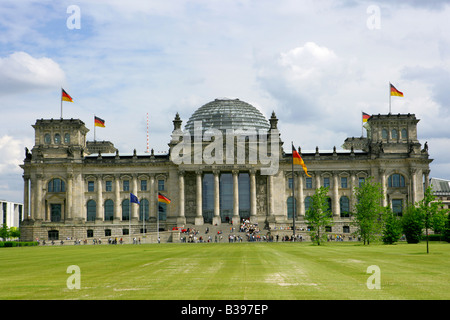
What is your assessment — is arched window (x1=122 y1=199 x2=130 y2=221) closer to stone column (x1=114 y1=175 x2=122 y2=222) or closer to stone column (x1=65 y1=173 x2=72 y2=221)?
stone column (x1=114 y1=175 x2=122 y2=222)

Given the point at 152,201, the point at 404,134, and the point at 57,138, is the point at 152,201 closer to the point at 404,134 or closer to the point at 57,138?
the point at 57,138

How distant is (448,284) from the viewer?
916 inches

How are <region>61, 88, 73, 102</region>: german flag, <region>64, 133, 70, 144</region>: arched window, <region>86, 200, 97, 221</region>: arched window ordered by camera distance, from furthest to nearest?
<region>64, 133, 70, 144</region>: arched window, <region>86, 200, 97, 221</region>: arched window, <region>61, 88, 73, 102</region>: german flag

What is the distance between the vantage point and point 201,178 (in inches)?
4835

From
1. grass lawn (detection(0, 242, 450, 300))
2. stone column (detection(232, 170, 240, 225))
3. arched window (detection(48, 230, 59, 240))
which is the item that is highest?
stone column (detection(232, 170, 240, 225))

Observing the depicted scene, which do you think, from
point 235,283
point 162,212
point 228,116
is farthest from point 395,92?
point 235,283

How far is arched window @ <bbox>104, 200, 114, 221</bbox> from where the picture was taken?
126 metres

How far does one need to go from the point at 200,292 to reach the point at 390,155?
361 feet

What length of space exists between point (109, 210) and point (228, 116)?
1567 inches

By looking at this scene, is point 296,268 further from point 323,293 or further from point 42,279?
point 42,279

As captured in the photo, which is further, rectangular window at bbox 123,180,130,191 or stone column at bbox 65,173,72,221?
rectangular window at bbox 123,180,130,191

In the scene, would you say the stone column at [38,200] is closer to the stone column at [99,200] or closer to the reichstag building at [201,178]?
the reichstag building at [201,178]

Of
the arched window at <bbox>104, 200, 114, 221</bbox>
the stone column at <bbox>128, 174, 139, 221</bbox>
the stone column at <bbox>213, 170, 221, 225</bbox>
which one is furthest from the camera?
the arched window at <bbox>104, 200, 114, 221</bbox>

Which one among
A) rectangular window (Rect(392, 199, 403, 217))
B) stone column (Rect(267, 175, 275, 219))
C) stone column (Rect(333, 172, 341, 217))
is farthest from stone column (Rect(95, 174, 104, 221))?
rectangular window (Rect(392, 199, 403, 217))
